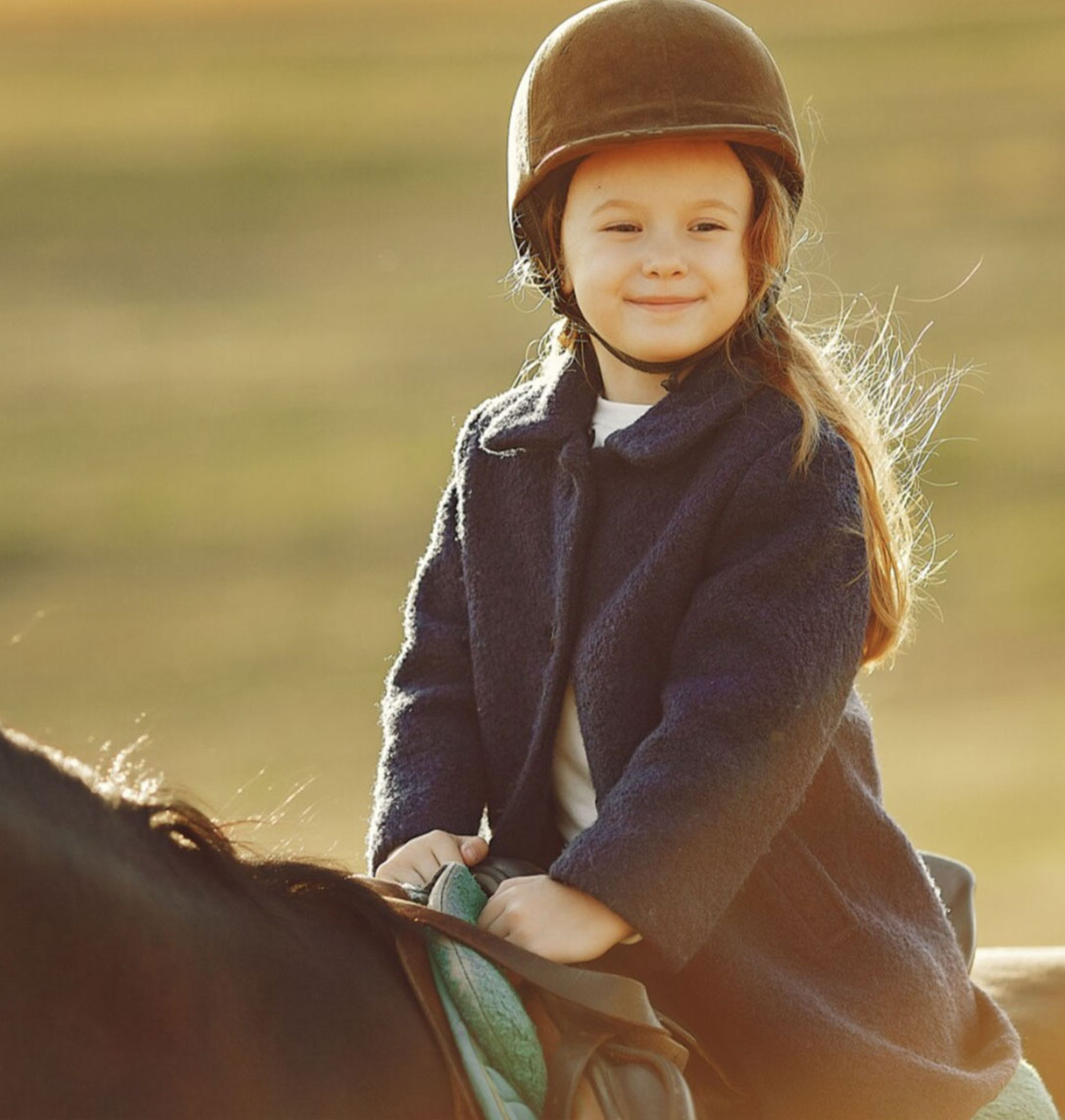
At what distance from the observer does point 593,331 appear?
2551 mm

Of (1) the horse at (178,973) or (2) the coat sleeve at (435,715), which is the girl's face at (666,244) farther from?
(1) the horse at (178,973)

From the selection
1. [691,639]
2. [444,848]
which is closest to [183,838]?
[444,848]

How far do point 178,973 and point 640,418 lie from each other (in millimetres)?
995

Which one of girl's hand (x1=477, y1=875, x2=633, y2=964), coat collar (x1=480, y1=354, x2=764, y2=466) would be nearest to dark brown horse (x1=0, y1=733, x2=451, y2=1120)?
girl's hand (x1=477, y1=875, x2=633, y2=964)

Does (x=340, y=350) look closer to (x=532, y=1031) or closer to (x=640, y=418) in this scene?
(x=640, y=418)

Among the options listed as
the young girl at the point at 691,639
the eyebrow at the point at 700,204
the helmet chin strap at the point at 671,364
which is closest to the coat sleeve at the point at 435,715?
the young girl at the point at 691,639

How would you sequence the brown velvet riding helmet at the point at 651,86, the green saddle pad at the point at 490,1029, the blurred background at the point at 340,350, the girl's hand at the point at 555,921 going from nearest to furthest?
the green saddle pad at the point at 490,1029 → the girl's hand at the point at 555,921 → the brown velvet riding helmet at the point at 651,86 → the blurred background at the point at 340,350

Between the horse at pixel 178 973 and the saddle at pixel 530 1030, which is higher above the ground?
the horse at pixel 178 973

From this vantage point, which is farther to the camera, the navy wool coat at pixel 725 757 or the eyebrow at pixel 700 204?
the eyebrow at pixel 700 204

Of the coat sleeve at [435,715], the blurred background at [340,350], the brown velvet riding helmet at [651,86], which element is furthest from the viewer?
the blurred background at [340,350]

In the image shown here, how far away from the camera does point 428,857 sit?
7.82ft

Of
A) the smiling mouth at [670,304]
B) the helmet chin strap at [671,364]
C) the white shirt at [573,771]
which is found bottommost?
the white shirt at [573,771]

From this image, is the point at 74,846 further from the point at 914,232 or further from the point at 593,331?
the point at 914,232

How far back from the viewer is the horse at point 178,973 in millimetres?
1619
